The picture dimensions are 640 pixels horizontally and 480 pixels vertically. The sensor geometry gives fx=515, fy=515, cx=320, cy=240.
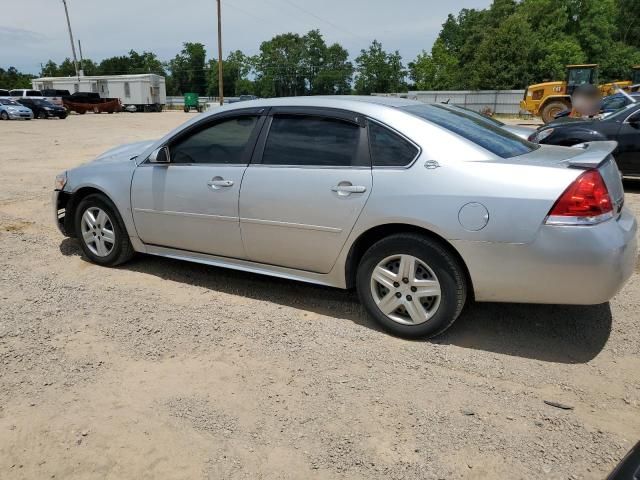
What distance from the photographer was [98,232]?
490 centimetres

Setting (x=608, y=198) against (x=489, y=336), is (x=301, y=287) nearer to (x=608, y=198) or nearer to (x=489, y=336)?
(x=489, y=336)

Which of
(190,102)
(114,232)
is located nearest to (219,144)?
(114,232)

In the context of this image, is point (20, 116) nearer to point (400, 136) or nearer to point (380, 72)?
point (400, 136)

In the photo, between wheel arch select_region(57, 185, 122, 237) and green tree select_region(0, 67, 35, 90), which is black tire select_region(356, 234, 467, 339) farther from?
green tree select_region(0, 67, 35, 90)

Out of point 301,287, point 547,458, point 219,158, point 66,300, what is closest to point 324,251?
point 301,287

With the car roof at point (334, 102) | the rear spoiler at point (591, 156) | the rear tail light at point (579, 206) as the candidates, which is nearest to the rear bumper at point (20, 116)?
the car roof at point (334, 102)

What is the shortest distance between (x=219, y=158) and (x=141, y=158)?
885mm

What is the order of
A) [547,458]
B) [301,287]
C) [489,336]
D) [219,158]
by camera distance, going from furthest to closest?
[301,287], [219,158], [489,336], [547,458]

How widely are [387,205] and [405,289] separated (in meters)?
0.57

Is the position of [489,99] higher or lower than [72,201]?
lower

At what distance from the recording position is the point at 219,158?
418 cm

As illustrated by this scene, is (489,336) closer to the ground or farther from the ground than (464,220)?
closer to the ground

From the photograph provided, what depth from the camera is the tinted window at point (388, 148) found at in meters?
3.41

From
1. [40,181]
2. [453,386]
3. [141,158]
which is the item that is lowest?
[40,181]
